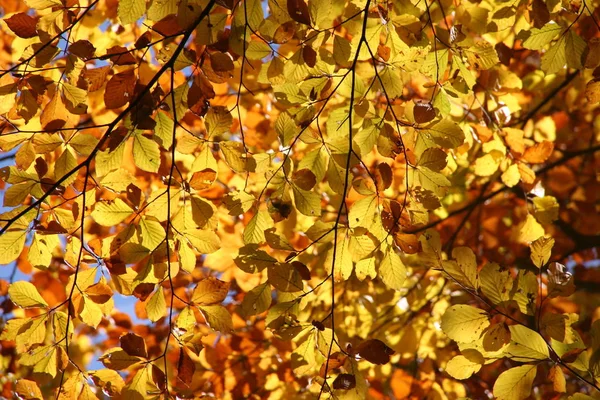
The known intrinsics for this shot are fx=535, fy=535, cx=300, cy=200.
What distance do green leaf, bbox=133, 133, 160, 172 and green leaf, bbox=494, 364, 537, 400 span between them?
1012mm

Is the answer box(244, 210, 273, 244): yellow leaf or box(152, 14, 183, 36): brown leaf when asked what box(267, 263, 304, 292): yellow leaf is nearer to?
box(244, 210, 273, 244): yellow leaf

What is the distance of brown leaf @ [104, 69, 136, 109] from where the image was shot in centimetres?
138

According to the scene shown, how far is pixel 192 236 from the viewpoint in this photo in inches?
58.9

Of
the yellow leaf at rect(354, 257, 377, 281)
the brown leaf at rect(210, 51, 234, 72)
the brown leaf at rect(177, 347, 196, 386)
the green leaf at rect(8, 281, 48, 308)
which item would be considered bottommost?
the yellow leaf at rect(354, 257, 377, 281)

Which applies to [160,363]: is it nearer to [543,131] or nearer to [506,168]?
[506,168]

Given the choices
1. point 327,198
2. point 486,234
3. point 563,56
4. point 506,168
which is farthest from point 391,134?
point 486,234

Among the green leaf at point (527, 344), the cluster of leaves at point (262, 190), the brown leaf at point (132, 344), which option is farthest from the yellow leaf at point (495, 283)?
the brown leaf at point (132, 344)

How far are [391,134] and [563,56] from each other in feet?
1.73

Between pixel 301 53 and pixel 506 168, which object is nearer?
pixel 301 53

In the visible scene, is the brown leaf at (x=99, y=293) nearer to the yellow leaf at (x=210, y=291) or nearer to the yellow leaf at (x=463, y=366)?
the yellow leaf at (x=210, y=291)


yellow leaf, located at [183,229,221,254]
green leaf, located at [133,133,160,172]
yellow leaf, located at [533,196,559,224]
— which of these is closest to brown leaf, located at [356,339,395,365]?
yellow leaf, located at [183,229,221,254]

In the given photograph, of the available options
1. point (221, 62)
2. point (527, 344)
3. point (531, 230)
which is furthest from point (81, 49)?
point (531, 230)

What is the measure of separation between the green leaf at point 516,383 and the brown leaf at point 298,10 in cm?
96

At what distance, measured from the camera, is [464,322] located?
52.3 inches
